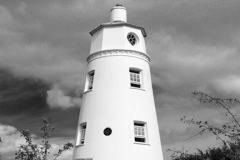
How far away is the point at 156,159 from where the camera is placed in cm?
2088

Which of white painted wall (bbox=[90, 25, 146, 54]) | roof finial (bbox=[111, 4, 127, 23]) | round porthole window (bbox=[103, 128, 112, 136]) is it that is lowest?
round porthole window (bbox=[103, 128, 112, 136])

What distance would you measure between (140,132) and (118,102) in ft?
9.02

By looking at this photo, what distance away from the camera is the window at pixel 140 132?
20911 millimetres

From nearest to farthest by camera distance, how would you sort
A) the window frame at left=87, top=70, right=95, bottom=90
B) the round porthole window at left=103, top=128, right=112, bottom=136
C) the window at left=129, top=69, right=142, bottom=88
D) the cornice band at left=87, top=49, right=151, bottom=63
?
the round porthole window at left=103, top=128, right=112, bottom=136 < the window at left=129, top=69, right=142, bottom=88 < the cornice band at left=87, top=49, right=151, bottom=63 < the window frame at left=87, top=70, right=95, bottom=90

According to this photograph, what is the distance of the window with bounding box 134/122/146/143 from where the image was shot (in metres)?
20.9

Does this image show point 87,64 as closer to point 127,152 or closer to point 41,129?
point 41,129

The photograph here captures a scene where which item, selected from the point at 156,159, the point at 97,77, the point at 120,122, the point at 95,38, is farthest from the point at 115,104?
the point at 95,38

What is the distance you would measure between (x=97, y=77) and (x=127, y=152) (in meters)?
6.35

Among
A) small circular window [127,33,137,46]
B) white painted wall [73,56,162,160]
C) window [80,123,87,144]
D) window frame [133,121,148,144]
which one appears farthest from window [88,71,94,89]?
window frame [133,121,148,144]

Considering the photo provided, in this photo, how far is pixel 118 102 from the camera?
21219mm

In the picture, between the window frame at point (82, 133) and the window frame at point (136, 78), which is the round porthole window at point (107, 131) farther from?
the window frame at point (136, 78)

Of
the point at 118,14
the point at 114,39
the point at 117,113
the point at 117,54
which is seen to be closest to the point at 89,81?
the point at 117,54

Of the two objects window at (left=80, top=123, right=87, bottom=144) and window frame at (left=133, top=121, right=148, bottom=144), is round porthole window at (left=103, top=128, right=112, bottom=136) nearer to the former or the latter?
window frame at (left=133, top=121, right=148, bottom=144)

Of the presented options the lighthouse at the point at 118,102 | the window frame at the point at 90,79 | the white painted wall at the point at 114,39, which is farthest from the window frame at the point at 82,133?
the white painted wall at the point at 114,39
